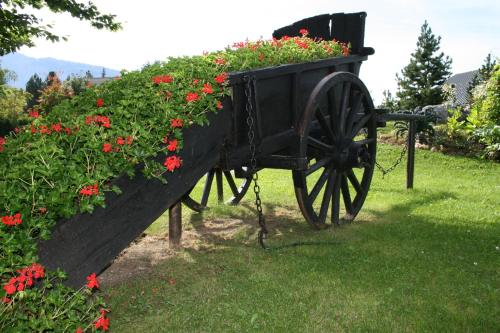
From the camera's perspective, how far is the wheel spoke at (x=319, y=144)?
210 inches

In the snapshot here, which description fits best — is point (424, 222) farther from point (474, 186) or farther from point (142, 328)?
point (142, 328)

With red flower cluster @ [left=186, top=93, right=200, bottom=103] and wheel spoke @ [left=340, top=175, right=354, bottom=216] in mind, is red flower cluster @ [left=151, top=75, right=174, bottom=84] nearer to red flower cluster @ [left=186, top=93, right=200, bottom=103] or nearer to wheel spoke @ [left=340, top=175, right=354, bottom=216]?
red flower cluster @ [left=186, top=93, right=200, bottom=103]

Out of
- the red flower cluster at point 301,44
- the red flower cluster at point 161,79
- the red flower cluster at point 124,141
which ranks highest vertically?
the red flower cluster at point 301,44

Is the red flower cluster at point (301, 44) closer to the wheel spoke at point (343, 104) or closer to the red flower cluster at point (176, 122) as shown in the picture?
the wheel spoke at point (343, 104)

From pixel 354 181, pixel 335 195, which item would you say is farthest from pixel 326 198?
pixel 354 181

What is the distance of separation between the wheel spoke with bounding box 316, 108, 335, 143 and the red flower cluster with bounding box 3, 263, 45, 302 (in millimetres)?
3444

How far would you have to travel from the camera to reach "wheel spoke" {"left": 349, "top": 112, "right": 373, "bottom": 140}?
608 centimetres

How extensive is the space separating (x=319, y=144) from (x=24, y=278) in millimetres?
3607

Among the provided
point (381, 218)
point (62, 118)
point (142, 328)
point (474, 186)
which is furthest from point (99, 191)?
point (474, 186)

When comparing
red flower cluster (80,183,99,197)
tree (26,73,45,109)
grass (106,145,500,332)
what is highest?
tree (26,73,45,109)

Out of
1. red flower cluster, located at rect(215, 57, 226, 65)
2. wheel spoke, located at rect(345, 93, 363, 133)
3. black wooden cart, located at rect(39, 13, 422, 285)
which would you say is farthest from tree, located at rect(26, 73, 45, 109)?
red flower cluster, located at rect(215, 57, 226, 65)

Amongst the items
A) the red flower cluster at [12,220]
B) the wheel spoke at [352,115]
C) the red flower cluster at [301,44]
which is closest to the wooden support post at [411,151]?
the wheel spoke at [352,115]

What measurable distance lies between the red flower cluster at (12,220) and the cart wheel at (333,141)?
2911 mm

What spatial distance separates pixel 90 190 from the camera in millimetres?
2963
